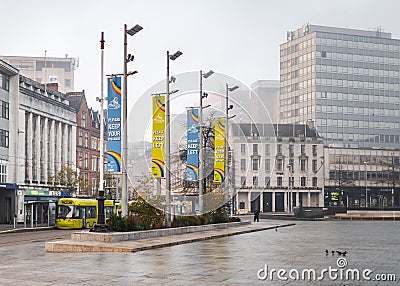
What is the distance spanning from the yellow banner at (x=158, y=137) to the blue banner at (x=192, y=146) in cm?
575

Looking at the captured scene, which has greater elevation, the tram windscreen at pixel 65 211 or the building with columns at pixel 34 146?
the building with columns at pixel 34 146

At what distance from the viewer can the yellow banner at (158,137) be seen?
33.0 m

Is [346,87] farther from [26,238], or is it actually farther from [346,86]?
[26,238]

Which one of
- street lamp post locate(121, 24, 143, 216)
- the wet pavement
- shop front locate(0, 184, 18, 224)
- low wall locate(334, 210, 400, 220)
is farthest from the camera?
low wall locate(334, 210, 400, 220)

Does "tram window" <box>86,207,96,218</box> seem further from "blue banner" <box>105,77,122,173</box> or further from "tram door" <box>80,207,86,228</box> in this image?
"blue banner" <box>105,77,122,173</box>

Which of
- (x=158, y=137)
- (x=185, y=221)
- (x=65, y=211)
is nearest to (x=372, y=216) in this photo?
(x=65, y=211)

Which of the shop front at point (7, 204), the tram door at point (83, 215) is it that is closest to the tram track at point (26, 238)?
the tram door at point (83, 215)

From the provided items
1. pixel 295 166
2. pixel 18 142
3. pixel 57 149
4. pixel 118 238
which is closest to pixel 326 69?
pixel 295 166

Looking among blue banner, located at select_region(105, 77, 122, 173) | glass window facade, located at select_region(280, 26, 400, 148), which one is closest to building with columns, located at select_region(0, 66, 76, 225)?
blue banner, located at select_region(105, 77, 122, 173)

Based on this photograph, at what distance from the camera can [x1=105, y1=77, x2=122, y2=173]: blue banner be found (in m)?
29.8

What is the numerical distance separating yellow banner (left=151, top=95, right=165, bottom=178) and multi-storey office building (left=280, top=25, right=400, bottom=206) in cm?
10782

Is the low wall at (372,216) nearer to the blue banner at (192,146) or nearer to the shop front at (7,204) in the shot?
the shop front at (7,204)

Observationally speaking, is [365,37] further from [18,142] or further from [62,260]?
[62,260]

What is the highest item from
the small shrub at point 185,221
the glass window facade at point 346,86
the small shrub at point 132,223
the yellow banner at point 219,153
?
the glass window facade at point 346,86
